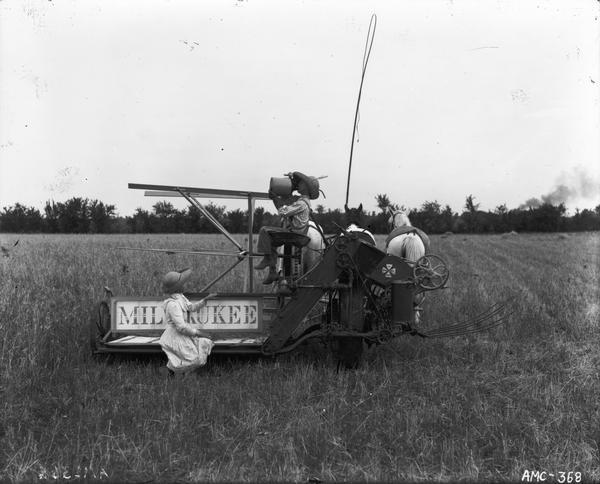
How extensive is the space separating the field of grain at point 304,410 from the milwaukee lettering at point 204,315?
0.41 m

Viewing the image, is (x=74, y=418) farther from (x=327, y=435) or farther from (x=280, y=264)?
(x=280, y=264)

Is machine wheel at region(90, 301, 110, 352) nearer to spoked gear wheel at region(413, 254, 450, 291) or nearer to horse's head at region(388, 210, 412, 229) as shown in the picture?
spoked gear wheel at region(413, 254, 450, 291)

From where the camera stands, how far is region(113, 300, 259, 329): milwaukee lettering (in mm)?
5691

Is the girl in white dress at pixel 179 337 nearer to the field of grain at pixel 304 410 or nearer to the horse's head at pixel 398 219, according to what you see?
the field of grain at pixel 304 410

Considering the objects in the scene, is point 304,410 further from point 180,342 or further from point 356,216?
A: point 356,216

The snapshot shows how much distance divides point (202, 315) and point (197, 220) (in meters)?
29.4

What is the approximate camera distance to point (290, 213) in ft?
18.2

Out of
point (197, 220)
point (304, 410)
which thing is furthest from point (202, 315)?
point (197, 220)

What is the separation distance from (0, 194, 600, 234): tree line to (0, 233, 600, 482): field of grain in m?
15.6

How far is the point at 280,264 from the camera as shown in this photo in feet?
22.0

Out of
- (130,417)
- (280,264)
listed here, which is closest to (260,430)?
(130,417)

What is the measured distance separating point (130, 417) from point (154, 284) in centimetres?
556

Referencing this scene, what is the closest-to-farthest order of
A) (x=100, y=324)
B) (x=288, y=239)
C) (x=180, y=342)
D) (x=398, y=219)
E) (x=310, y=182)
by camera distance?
(x=180, y=342) < (x=288, y=239) < (x=310, y=182) < (x=100, y=324) < (x=398, y=219)

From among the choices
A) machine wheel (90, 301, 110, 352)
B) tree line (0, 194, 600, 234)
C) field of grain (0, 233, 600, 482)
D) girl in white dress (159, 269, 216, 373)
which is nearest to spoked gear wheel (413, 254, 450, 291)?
field of grain (0, 233, 600, 482)
